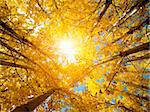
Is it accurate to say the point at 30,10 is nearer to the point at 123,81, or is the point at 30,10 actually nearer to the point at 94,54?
the point at 94,54

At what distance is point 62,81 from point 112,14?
230 centimetres

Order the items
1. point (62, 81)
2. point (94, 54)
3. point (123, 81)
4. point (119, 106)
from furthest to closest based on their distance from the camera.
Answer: point (123, 81)
point (119, 106)
point (94, 54)
point (62, 81)

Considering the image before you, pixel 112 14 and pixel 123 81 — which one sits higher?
pixel 112 14

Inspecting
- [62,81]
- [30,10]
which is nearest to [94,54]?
[62,81]

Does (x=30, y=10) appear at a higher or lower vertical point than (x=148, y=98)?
higher

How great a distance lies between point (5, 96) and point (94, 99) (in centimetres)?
222

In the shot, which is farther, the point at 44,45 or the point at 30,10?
the point at 44,45

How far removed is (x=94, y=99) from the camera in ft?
17.4

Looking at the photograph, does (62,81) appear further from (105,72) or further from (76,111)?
(105,72)

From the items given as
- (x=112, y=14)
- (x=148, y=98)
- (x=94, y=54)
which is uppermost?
(x=112, y=14)

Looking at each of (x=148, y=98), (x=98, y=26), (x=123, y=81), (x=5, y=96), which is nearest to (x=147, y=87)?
(x=148, y=98)

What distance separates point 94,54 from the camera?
568 centimetres

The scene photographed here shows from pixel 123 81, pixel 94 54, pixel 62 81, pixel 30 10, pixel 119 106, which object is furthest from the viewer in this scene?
pixel 123 81

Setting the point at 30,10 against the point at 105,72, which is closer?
the point at 30,10
